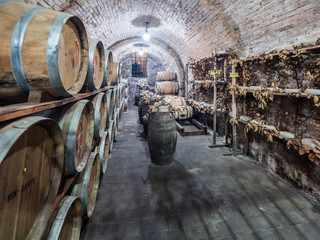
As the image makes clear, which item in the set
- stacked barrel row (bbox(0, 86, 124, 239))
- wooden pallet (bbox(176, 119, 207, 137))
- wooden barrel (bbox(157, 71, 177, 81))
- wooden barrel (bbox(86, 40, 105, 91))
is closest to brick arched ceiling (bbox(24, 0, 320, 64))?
wooden barrel (bbox(86, 40, 105, 91))

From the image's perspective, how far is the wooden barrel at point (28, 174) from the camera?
30.8 inches

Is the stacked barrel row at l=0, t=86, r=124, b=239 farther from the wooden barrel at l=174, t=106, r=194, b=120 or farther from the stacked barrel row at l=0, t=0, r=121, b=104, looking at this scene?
the wooden barrel at l=174, t=106, r=194, b=120

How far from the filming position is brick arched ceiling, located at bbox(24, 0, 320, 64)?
2.75m

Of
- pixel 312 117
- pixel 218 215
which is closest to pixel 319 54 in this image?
pixel 312 117

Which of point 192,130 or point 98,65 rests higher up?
point 98,65

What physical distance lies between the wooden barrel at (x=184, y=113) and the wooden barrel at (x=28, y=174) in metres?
5.54

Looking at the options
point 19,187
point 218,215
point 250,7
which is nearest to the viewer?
point 19,187

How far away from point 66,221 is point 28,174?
705 millimetres

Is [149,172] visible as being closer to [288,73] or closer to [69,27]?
[69,27]

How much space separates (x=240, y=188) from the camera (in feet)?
9.47

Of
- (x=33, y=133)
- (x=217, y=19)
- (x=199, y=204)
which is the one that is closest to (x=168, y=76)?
(x=217, y=19)

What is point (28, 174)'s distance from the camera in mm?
966

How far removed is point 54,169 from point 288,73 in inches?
148

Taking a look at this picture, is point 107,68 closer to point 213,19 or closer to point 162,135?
point 162,135
